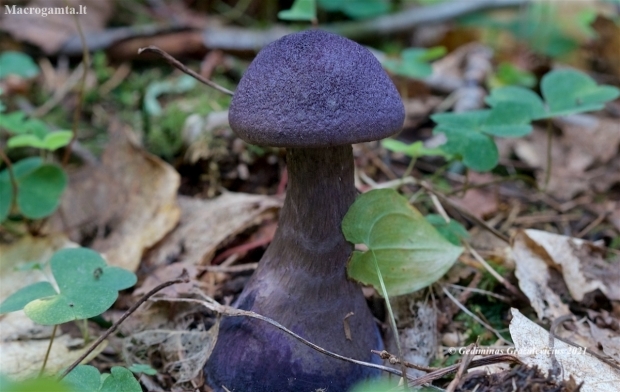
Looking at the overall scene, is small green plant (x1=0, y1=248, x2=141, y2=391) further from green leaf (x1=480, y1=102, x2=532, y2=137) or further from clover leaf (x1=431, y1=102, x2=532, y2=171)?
green leaf (x1=480, y1=102, x2=532, y2=137)

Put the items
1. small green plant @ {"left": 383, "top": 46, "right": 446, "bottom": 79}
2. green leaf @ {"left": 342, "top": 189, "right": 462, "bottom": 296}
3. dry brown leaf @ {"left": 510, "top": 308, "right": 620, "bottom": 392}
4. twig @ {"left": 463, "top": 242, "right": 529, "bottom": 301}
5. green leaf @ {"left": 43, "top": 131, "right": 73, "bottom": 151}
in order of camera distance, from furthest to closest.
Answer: small green plant @ {"left": 383, "top": 46, "right": 446, "bottom": 79}
green leaf @ {"left": 43, "top": 131, "right": 73, "bottom": 151}
twig @ {"left": 463, "top": 242, "right": 529, "bottom": 301}
green leaf @ {"left": 342, "top": 189, "right": 462, "bottom": 296}
dry brown leaf @ {"left": 510, "top": 308, "right": 620, "bottom": 392}

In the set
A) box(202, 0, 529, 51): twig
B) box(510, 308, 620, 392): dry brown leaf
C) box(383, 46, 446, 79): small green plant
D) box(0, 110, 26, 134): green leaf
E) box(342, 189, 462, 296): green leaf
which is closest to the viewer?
box(510, 308, 620, 392): dry brown leaf

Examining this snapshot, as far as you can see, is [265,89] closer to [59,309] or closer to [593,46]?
[59,309]

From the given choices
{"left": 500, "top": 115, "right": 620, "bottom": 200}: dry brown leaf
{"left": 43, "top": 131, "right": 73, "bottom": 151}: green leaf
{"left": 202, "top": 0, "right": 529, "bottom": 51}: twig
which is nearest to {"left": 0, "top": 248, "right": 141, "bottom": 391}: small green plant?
{"left": 43, "top": 131, "right": 73, "bottom": 151}: green leaf

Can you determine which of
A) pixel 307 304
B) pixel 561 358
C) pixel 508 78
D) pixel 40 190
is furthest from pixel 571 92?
pixel 40 190

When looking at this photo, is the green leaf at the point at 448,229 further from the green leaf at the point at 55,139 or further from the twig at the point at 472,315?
the green leaf at the point at 55,139

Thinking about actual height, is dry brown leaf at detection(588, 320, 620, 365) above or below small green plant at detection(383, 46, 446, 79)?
below

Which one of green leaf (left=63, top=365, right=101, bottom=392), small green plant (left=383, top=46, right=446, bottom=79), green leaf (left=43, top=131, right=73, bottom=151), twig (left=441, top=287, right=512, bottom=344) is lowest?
twig (left=441, top=287, right=512, bottom=344)

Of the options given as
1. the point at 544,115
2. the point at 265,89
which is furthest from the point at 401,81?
the point at 265,89
